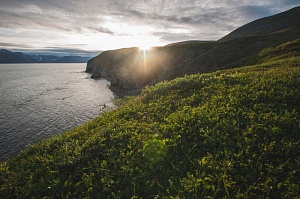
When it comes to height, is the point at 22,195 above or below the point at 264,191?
below

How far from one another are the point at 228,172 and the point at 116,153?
533 centimetres

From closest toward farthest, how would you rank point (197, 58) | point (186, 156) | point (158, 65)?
point (186, 156) < point (197, 58) < point (158, 65)

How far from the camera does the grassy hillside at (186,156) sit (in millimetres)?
6277

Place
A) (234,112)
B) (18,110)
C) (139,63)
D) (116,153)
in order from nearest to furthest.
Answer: (116,153) → (234,112) → (18,110) → (139,63)

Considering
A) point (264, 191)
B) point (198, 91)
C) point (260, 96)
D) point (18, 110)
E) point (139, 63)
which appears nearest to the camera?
point (264, 191)

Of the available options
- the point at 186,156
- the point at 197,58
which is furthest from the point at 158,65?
the point at 186,156

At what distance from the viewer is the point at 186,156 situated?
7816mm

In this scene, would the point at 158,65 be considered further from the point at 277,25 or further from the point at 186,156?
the point at 277,25

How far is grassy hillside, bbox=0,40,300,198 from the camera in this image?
20.6 ft

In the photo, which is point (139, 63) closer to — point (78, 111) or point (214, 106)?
point (78, 111)

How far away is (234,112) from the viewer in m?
10.2

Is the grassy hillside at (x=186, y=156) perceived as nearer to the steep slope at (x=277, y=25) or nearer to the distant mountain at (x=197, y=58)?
the distant mountain at (x=197, y=58)

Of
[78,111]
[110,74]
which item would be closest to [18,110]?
[78,111]

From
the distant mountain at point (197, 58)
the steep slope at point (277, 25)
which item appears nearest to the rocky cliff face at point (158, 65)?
the distant mountain at point (197, 58)
